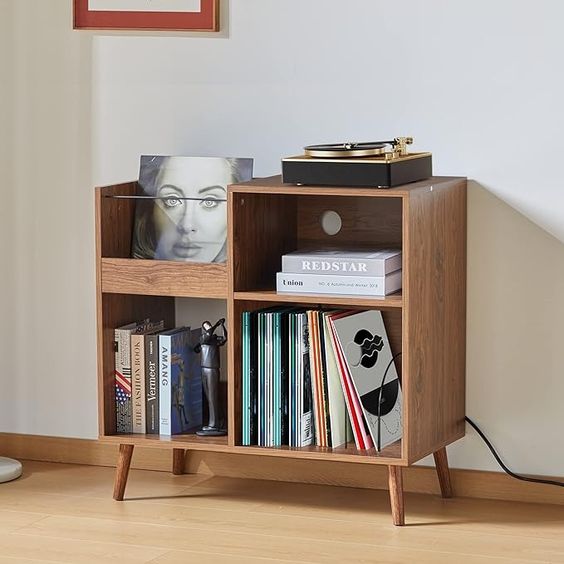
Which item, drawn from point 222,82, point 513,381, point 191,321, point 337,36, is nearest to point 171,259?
point 191,321

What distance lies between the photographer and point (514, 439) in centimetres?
271

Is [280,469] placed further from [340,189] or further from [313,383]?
[340,189]

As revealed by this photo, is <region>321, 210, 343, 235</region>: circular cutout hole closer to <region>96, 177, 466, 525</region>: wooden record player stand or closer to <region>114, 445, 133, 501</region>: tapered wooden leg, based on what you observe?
<region>96, 177, 466, 525</region>: wooden record player stand

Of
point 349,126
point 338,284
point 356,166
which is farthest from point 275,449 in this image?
point 349,126

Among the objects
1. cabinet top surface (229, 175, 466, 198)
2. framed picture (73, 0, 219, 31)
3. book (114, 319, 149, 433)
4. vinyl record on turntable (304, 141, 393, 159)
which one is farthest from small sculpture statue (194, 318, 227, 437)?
framed picture (73, 0, 219, 31)

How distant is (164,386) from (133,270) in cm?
25

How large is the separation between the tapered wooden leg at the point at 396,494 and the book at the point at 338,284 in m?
0.35

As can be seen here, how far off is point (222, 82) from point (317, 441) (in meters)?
0.82

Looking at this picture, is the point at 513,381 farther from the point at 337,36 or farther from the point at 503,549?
the point at 337,36

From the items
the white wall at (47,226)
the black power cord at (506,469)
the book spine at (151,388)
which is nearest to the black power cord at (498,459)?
the black power cord at (506,469)

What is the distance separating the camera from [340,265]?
2480 mm

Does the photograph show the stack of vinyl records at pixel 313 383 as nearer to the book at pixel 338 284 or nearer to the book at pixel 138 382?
the book at pixel 338 284

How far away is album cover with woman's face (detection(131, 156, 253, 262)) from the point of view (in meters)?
2.71

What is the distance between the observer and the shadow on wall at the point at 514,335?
2.64 m
